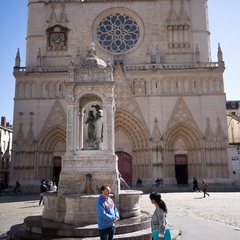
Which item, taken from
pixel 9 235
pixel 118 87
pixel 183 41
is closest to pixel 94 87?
pixel 9 235

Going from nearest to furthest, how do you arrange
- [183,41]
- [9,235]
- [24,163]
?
[9,235]
[24,163]
[183,41]

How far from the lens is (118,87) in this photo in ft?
88.7

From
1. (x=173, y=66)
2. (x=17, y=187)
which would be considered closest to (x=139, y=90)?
(x=173, y=66)

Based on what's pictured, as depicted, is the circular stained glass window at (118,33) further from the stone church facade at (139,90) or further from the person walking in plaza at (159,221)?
the person walking in plaza at (159,221)

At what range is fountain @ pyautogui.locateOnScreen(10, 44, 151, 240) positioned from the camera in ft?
22.3

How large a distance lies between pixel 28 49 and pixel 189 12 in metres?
16.8

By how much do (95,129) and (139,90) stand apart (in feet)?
58.7

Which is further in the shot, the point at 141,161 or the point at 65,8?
the point at 65,8

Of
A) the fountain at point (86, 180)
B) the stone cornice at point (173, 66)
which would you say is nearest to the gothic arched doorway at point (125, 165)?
the stone cornice at point (173, 66)

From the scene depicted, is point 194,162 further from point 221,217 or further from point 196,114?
point 221,217

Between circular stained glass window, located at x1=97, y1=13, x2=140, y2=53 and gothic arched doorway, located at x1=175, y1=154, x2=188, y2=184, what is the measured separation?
12015 millimetres

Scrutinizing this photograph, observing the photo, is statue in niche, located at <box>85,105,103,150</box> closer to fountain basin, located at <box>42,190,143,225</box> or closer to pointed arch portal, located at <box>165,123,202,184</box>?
fountain basin, located at <box>42,190,143,225</box>

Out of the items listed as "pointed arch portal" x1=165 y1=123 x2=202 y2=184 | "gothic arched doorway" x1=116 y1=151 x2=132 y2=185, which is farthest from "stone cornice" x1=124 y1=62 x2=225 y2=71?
"gothic arched doorway" x1=116 y1=151 x2=132 y2=185

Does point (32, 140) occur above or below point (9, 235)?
above
